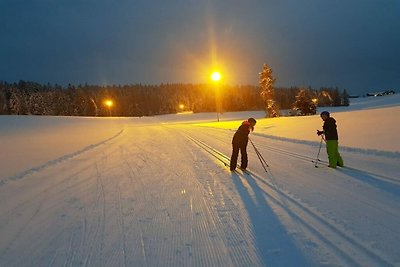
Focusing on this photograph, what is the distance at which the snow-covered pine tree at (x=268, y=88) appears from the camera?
185 feet

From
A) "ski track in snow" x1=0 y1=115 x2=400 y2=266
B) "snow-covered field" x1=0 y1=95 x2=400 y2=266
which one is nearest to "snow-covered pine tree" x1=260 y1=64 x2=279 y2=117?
"snow-covered field" x1=0 y1=95 x2=400 y2=266

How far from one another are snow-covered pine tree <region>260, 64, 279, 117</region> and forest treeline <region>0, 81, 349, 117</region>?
295cm

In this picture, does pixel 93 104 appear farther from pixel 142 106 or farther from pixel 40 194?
pixel 40 194

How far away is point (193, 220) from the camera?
6105 mm

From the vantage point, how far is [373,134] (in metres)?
16.4

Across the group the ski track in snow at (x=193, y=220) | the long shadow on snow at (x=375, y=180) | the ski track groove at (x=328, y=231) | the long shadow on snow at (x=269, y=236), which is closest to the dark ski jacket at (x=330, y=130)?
the ski track in snow at (x=193, y=220)

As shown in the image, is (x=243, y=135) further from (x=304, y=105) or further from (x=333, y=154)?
(x=304, y=105)

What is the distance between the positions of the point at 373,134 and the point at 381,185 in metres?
A: 9.72

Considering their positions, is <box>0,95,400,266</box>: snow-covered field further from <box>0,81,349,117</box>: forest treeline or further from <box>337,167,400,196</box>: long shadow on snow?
<box>0,81,349,117</box>: forest treeline

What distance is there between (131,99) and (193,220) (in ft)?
460

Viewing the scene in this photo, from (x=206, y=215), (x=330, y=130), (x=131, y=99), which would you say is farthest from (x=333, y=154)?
(x=131, y=99)

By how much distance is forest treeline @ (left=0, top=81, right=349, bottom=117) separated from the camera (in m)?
90.6

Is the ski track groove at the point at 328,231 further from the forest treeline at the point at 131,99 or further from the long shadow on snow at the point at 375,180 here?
the forest treeline at the point at 131,99

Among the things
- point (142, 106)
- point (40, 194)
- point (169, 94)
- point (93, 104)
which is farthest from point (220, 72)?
point (169, 94)
